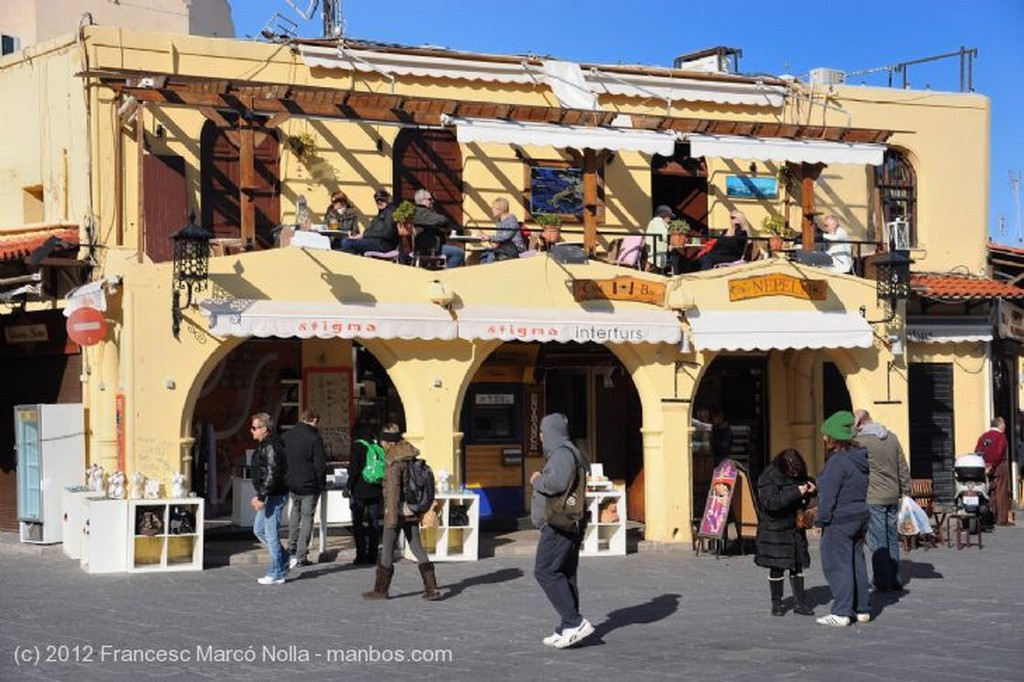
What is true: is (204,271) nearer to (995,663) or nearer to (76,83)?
(76,83)

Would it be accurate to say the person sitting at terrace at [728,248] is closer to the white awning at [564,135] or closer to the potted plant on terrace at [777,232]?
the potted plant on terrace at [777,232]

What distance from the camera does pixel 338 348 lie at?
2300 cm

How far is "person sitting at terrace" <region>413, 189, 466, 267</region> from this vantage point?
2036cm

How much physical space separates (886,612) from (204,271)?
8.39m

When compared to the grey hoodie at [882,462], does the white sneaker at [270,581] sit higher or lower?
lower

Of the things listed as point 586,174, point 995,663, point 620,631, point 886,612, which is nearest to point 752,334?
point 586,174

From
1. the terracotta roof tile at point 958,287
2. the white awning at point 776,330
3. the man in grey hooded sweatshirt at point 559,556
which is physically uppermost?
the terracotta roof tile at point 958,287

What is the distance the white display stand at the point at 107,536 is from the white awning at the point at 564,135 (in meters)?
6.25

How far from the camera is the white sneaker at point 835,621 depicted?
13.6m

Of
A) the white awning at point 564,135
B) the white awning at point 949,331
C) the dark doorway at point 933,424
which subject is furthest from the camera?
the dark doorway at point 933,424

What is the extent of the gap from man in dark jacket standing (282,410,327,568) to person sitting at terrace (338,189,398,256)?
3.13 meters

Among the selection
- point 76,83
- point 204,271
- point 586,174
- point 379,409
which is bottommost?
point 379,409

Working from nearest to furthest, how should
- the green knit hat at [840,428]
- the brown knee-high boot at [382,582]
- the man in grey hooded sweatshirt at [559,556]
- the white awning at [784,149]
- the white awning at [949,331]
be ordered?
the man in grey hooded sweatshirt at [559,556] → the green knit hat at [840,428] → the brown knee-high boot at [382,582] → the white awning at [784,149] → the white awning at [949,331]

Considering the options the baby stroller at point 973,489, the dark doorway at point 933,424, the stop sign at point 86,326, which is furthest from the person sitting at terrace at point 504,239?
the dark doorway at point 933,424
